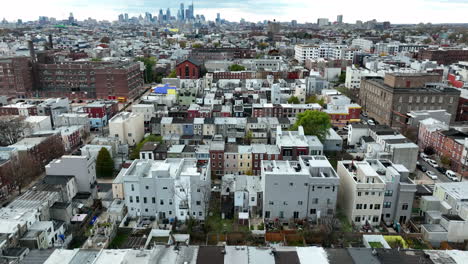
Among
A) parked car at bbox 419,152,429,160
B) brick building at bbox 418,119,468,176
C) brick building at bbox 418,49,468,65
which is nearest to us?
brick building at bbox 418,119,468,176

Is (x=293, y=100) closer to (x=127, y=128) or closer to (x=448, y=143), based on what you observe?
(x=448, y=143)

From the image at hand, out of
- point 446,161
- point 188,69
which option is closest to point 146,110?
point 188,69

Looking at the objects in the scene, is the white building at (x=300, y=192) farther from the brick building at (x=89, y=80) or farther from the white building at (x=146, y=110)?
the brick building at (x=89, y=80)

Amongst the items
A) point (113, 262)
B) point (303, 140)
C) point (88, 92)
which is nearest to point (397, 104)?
point (303, 140)

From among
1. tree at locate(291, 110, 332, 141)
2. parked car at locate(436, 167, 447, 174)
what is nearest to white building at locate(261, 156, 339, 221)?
tree at locate(291, 110, 332, 141)

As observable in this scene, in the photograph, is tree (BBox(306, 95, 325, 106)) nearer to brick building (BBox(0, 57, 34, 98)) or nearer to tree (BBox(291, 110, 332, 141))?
tree (BBox(291, 110, 332, 141))

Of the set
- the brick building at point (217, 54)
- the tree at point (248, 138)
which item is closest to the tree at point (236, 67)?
the brick building at point (217, 54)
